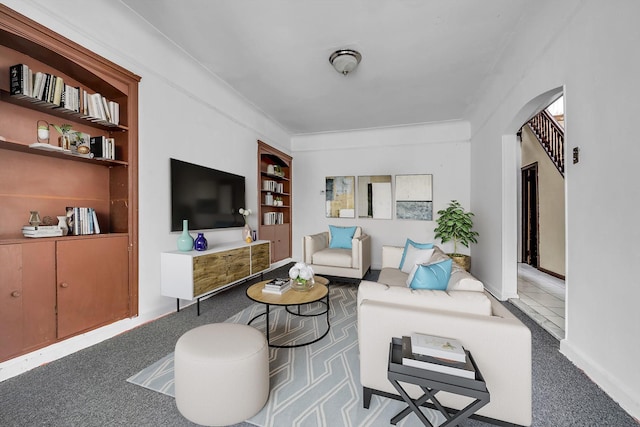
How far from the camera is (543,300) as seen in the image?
129 inches

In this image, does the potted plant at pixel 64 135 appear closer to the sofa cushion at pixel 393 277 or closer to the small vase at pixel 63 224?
the small vase at pixel 63 224

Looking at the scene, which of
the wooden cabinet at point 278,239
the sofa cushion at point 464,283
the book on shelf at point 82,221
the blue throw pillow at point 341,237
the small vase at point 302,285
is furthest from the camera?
the wooden cabinet at point 278,239

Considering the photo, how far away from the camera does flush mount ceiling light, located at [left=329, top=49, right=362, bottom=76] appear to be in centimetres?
288

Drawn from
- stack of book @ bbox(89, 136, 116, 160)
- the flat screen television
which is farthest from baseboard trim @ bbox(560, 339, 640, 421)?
stack of book @ bbox(89, 136, 116, 160)

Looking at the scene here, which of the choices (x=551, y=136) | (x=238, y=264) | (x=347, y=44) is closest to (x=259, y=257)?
(x=238, y=264)

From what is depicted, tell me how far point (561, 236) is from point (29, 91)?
694cm

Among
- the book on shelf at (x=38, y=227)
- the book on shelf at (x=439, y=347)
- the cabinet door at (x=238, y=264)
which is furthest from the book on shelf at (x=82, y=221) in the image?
the book on shelf at (x=439, y=347)

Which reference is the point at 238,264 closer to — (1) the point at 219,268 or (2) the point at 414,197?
(1) the point at 219,268

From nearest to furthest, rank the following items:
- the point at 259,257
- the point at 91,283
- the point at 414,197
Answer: the point at 91,283, the point at 259,257, the point at 414,197

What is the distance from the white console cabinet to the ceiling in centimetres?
229

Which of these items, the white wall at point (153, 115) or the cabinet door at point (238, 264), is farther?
the cabinet door at point (238, 264)

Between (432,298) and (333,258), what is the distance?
8.44 ft

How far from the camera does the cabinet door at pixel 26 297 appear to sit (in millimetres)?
1746

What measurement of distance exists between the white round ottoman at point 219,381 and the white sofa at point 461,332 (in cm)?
61
